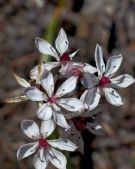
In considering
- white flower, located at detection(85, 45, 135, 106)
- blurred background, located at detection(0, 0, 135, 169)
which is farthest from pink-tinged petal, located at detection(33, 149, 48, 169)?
blurred background, located at detection(0, 0, 135, 169)

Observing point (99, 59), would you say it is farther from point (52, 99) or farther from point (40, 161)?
point (40, 161)

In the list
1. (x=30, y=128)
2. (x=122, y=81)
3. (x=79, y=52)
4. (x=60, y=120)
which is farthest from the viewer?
(x=79, y=52)

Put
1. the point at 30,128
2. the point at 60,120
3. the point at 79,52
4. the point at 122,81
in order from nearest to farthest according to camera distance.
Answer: the point at 60,120, the point at 30,128, the point at 122,81, the point at 79,52

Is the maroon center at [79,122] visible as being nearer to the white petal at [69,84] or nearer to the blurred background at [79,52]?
the white petal at [69,84]

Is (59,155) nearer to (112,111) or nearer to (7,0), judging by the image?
(112,111)

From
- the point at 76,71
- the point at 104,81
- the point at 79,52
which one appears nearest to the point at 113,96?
the point at 104,81

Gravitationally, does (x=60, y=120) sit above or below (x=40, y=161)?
above

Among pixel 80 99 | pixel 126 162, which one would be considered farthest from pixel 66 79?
pixel 126 162
